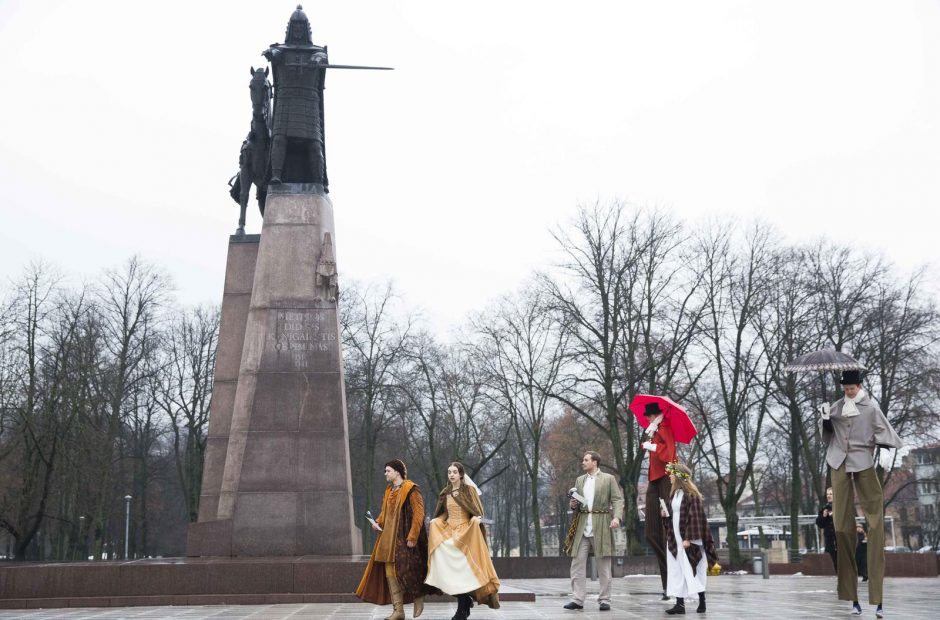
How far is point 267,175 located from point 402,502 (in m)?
11.1

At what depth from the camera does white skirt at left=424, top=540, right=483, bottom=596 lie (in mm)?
9375

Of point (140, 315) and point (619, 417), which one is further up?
point (140, 315)

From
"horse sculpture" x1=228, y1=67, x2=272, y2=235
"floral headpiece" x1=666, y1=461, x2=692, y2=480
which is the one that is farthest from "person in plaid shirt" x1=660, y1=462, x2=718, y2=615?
"horse sculpture" x1=228, y1=67, x2=272, y2=235

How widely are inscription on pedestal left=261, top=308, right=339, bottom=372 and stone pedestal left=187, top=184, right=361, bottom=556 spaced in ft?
0.06

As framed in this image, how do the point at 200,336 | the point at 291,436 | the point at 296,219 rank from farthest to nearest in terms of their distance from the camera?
the point at 200,336, the point at 296,219, the point at 291,436

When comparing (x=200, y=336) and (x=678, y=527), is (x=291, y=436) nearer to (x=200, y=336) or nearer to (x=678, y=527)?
(x=678, y=527)

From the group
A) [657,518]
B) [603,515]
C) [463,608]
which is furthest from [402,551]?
[657,518]

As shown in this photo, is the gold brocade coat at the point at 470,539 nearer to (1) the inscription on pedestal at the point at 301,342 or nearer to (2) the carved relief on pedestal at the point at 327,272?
(1) the inscription on pedestal at the point at 301,342

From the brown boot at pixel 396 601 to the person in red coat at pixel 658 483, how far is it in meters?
2.76

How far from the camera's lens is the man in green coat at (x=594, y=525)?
11.1 metres

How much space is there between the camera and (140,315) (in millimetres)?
40344

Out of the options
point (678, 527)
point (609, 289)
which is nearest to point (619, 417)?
point (609, 289)

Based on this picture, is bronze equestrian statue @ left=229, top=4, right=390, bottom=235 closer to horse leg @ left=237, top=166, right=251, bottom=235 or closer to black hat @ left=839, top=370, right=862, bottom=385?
horse leg @ left=237, top=166, right=251, bottom=235

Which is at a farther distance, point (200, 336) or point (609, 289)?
point (200, 336)
